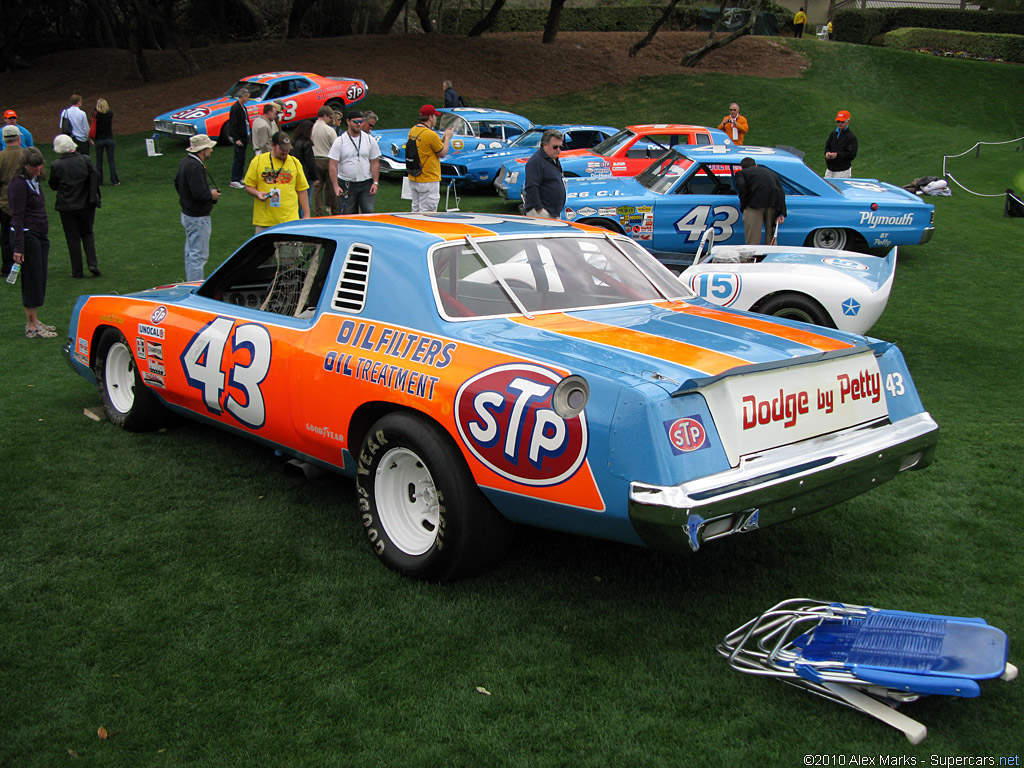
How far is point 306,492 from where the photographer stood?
497cm

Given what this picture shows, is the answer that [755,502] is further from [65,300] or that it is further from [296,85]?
[296,85]

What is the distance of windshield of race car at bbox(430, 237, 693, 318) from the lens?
13.6 feet

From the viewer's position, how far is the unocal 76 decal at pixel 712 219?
10734mm

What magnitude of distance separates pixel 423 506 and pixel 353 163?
7.73m

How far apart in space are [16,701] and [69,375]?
4.70 metres

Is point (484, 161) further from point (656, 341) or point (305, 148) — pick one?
point (656, 341)

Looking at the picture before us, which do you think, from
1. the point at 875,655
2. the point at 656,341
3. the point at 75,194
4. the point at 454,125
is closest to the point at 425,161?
the point at 75,194

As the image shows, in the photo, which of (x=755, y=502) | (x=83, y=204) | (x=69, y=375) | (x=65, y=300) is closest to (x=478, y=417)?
(x=755, y=502)

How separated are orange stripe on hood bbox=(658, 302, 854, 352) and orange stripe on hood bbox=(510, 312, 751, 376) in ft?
1.79

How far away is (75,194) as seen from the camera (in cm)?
1006

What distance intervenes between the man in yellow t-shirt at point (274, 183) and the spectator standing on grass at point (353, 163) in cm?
174

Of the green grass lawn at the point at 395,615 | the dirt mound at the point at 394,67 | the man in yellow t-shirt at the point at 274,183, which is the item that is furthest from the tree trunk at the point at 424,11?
the green grass lawn at the point at 395,615

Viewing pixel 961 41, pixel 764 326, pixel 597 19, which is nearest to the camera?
pixel 764 326

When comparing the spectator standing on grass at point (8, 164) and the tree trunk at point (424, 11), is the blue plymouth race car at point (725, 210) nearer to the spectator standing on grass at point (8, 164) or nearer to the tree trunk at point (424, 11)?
the spectator standing on grass at point (8, 164)
